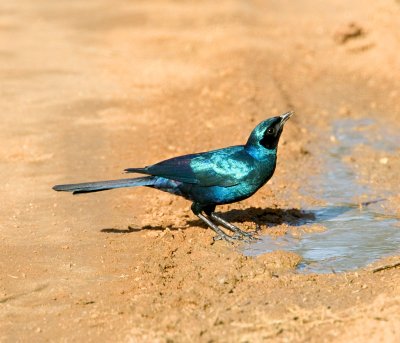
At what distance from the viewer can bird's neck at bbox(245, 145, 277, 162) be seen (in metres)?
7.27

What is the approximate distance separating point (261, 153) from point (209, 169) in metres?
0.45

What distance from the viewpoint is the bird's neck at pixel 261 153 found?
727cm

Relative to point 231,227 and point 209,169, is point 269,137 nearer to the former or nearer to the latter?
point 209,169

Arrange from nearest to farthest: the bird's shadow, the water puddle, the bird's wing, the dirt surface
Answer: the dirt surface < the water puddle < the bird's wing < the bird's shadow

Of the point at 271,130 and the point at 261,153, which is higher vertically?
the point at 271,130

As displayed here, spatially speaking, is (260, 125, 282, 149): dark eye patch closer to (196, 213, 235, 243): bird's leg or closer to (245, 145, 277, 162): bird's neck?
(245, 145, 277, 162): bird's neck

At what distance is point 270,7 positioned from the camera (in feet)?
58.0

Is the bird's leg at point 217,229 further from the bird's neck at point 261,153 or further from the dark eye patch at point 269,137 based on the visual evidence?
the dark eye patch at point 269,137

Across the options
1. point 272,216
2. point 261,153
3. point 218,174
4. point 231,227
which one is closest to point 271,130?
point 261,153

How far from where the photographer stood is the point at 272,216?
812 cm

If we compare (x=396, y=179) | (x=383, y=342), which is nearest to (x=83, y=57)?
(x=396, y=179)

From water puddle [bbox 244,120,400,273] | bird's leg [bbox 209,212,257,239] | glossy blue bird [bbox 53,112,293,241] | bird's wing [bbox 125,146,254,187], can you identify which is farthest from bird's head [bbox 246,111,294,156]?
water puddle [bbox 244,120,400,273]

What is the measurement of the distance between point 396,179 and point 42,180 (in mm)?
3649

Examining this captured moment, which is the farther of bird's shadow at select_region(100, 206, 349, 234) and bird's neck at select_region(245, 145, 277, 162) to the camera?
bird's shadow at select_region(100, 206, 349, 234)
